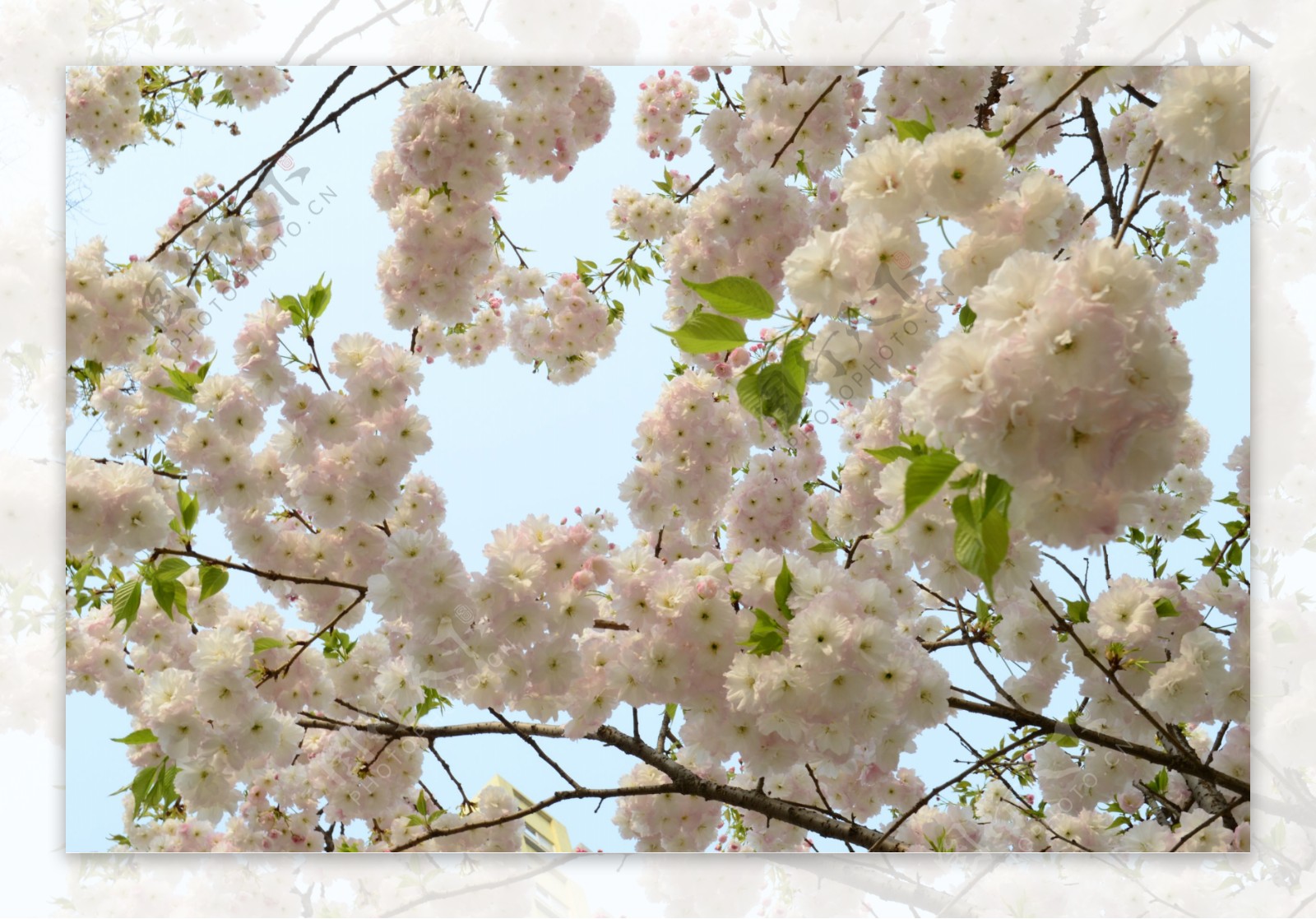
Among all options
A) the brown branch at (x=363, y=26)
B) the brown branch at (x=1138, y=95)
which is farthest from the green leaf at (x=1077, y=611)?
the brown branch at (x=363, y=26)

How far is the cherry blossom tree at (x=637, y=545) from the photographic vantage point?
4.85 feet

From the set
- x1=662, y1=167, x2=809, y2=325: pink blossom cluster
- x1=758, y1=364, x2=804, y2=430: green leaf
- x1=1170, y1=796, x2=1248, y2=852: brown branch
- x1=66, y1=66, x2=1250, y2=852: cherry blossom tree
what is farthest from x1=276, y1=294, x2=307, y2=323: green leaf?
x1=1170, y1=796, x2=1248, y2=852: brown branch

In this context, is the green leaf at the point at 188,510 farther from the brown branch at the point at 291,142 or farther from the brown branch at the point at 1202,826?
the brown branch at the point at 1202,826

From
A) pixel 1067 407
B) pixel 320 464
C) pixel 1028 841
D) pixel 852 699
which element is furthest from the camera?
pixel 1028 841

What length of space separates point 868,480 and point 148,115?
165cm

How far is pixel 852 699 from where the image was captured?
1340 millimetres

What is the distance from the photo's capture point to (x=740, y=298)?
110cm

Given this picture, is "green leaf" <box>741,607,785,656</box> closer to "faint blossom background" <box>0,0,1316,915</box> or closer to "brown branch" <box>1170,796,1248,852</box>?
"faint blossom background" <box>0,0,1316,915</box>

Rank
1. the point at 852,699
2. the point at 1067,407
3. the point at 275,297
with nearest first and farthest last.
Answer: the point at 1067,407 < the point at 852,699 < the point at 275,297

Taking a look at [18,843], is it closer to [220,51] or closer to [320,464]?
[320,464]

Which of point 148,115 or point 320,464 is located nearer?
point 320,464

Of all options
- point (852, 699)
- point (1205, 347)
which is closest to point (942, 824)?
point (852, 699)

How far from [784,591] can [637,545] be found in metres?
0.32

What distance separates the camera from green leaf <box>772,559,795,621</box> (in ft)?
4.45
